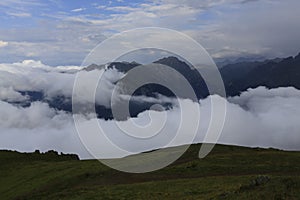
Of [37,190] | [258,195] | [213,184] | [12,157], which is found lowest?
[258,195]

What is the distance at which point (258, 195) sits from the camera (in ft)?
120

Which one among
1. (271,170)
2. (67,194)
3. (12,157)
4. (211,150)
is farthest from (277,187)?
(12,157)

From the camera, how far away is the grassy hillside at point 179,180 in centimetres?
4148

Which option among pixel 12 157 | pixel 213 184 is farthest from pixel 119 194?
pixel 12 157

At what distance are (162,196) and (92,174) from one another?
29.9 metres

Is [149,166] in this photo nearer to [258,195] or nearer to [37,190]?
[37,190]

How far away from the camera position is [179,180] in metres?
60.7

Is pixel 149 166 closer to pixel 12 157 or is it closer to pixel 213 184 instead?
pixel 213 184

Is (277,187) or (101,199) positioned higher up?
(101,199)

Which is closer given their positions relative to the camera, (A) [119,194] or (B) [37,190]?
(A) [119,194]

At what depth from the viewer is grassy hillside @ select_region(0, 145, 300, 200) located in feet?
136

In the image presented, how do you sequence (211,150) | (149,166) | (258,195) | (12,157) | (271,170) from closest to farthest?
(258,195) < (271,170) < (149,166) < (211,150) < (12,157)

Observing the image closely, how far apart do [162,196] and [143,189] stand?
22.3ft

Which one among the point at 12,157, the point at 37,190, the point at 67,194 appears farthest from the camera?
the point at 12,157
